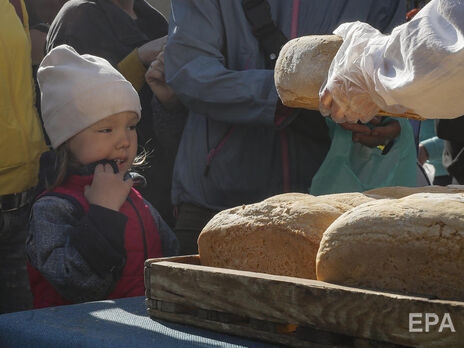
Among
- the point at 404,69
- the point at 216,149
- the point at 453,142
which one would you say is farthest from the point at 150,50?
the point at 404,69

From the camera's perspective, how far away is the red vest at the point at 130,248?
2525 millimetres

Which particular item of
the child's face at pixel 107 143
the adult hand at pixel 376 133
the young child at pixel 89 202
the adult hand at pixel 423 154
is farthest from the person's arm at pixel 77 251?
the adult hand at pixel 423 154

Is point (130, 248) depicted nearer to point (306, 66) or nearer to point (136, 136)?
point (136, 136)

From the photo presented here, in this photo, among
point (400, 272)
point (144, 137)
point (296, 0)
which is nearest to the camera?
point (400, 272)

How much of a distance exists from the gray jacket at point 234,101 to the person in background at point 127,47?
330 mm

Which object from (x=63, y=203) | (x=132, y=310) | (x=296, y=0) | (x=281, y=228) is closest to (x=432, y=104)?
(x=281, y=228)

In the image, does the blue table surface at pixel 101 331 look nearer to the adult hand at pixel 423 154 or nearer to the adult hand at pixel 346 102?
the adult hand at pixel 346 102

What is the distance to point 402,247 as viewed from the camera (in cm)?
124

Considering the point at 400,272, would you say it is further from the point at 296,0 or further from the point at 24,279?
the point at 24,279

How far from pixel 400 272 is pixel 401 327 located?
124 millimetres

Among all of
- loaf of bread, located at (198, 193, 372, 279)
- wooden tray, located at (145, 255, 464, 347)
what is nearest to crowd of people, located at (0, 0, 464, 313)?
loaf of bread, located at (198, 193, 372, 279)

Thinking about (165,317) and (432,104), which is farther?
(432,104)

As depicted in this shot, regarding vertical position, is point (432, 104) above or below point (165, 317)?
above

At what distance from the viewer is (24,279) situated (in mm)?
3010
